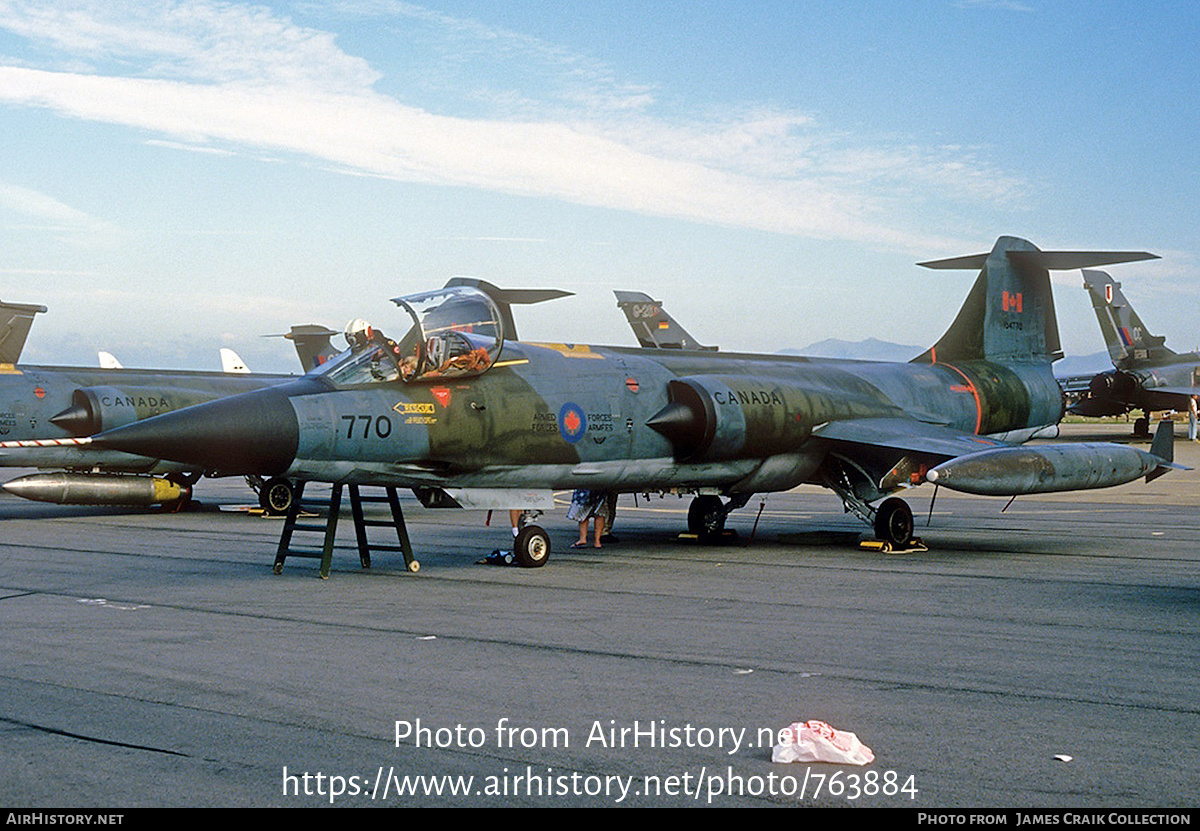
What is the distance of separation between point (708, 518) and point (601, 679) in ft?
31.2

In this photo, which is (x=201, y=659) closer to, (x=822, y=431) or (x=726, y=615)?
(x=726, y=615)

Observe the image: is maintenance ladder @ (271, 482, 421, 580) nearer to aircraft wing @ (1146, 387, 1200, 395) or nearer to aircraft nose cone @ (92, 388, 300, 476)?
aircraft nose cone @ (92, 388, 300, 476)

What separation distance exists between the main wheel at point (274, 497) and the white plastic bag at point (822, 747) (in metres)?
17.9

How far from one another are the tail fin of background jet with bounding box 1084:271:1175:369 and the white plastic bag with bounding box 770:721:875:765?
49.0m

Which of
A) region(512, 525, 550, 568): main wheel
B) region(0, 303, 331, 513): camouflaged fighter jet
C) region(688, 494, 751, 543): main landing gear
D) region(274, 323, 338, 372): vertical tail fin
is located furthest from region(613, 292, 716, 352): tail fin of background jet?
region(512, 525, 550, 568): main wheel

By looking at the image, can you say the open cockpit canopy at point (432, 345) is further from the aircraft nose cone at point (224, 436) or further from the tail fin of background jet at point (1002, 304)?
the tail fin of background jet at point (1002, 304)

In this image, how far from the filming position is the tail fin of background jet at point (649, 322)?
4103 cm

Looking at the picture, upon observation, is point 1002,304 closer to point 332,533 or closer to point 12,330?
point 332,533

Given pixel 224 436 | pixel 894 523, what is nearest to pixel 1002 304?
pixel 894 523

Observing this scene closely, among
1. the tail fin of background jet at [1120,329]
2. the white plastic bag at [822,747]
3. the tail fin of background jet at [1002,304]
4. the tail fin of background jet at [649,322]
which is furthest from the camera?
the tail fin of background jet at [1120,329]

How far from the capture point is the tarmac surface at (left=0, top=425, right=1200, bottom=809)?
5.27 meters

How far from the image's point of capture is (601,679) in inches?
291

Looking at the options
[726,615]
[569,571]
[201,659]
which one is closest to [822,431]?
[569,571]

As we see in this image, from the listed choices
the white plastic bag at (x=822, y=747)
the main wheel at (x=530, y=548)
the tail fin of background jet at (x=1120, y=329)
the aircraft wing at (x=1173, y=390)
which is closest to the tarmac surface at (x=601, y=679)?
the white plastic bag at (x=822, y=747)
